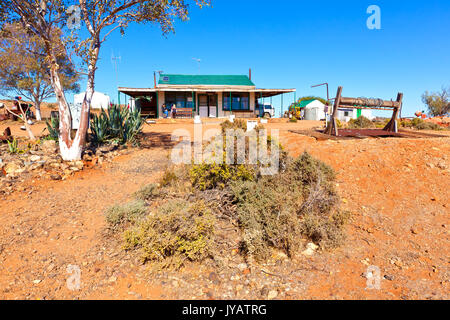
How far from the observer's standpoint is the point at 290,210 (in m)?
3.01

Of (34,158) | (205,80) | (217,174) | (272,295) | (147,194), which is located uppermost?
(205,80)

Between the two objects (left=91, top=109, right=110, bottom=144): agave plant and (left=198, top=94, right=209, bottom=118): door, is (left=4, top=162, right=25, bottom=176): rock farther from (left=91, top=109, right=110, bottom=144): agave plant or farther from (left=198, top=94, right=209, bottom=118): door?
(left=198, top=94, right=209, bottom=118): door

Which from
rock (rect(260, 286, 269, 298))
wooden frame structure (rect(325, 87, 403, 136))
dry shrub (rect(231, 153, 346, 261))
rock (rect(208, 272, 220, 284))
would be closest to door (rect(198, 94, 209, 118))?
wooden frame structure (rect(325, 87, 403, 136))

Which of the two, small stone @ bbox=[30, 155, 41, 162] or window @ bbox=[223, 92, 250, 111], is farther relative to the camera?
window @ bbox=[223, 92, 250, 111]

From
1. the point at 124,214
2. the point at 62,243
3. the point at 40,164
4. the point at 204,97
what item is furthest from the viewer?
the point at 204,97

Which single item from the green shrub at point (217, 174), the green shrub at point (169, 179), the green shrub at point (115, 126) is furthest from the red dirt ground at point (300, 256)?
the green shrub at point (115, 126)

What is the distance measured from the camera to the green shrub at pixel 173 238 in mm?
2504

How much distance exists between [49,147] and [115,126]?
2.06 m

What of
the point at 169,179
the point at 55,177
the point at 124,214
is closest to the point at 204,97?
the point at 55,177

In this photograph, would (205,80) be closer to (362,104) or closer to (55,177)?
(362,104)

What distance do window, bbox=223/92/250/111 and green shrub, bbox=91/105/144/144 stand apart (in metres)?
13.1

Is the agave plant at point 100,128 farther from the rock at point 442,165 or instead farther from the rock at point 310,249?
the rock at point 442,165

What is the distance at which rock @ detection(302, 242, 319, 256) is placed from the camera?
103 inches

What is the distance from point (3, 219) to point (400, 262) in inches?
196
